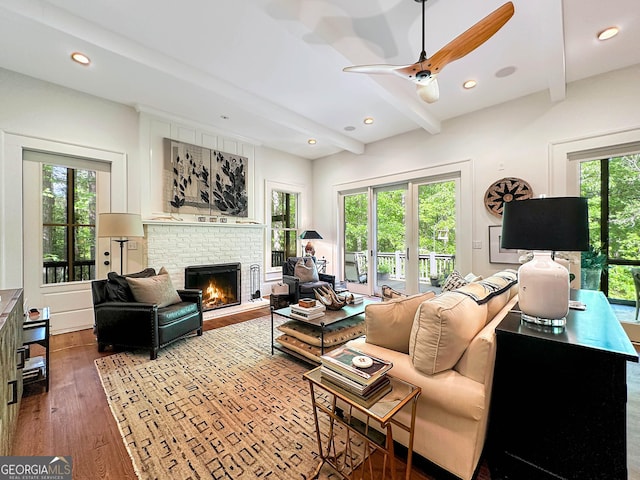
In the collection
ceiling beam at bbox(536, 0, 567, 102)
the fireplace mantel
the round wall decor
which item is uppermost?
ceiling beam at bbox(536, 0, 567, 102)

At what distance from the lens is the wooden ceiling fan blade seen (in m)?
1.68

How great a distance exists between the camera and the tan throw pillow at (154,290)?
2.90 meters

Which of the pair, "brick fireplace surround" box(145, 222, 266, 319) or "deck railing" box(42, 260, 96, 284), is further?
"brick fireplace surround" box(145, 222, 266, 319)

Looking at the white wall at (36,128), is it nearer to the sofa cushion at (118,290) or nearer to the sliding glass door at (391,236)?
the sofa cushion at (118,290)

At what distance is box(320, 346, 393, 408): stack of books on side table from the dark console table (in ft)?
2.01

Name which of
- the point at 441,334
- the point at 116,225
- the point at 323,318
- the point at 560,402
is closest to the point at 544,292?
the point at 560,402

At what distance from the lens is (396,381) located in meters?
1.32

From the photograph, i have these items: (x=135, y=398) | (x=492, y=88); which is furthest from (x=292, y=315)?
(x=492, y=88)

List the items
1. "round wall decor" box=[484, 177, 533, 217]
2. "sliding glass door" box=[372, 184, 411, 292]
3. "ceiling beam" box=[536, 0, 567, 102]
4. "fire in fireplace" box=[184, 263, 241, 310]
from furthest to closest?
1. "sliding glass door" box=[372, 184, 411, 292]
2. "fire in fireplace" box=[184, 263, 241, 310]
3. "round wall decor" box=[484, 177, 533, 217]
4. "ceiling beam" box=[536, 0, 567, 102]

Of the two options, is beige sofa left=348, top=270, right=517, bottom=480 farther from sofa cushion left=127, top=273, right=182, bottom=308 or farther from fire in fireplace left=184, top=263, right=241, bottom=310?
fire in fireplace left=184, top=263, right=241, bottom=310

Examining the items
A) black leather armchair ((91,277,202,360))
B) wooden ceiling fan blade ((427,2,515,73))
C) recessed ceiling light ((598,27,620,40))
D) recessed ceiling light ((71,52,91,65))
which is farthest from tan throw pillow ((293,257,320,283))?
recessed ceiling light ((598,27,620,40))

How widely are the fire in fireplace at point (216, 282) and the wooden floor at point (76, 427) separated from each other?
186cm

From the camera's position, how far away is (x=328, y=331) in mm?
2613

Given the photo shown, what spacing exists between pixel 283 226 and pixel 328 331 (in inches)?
150
